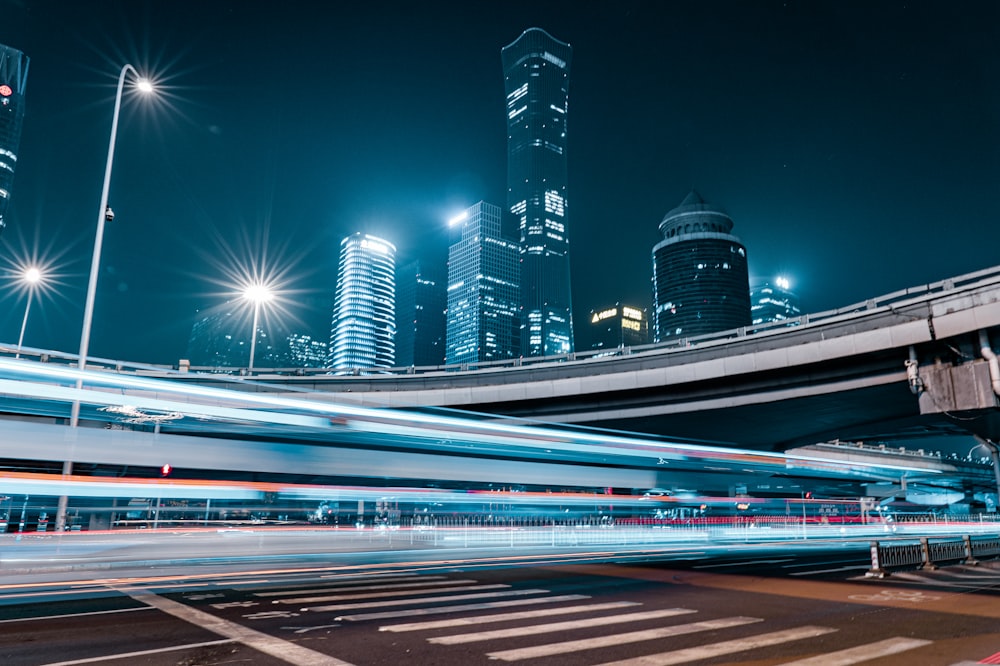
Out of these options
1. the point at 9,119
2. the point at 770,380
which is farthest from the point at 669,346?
the point at 9,119

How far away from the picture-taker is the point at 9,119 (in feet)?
589

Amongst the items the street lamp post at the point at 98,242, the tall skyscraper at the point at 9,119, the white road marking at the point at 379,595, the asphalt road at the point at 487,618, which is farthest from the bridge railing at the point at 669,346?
the tall skyscraper at the point at 9,119

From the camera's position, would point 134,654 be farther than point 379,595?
No

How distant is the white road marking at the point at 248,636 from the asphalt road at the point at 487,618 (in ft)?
0.09

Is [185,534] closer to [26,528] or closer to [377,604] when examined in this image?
[26,528]

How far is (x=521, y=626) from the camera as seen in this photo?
928 cm

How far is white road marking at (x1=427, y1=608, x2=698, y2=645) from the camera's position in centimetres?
839

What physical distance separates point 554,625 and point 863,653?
162 inches

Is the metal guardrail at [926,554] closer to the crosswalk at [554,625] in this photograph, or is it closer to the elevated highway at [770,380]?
the elevated highway at [770,380]

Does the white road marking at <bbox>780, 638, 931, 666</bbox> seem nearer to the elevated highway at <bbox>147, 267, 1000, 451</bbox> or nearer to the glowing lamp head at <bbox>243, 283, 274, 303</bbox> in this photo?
the elevated highway at <bbox>147, 267, 1000, 451</bbox>

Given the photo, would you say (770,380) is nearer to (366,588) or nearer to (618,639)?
(366,588)

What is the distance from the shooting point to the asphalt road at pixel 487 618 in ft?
24.6

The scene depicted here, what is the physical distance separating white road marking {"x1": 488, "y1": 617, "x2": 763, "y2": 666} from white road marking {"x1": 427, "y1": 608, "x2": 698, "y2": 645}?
2.35ft

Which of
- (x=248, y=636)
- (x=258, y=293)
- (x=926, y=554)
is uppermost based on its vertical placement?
(x=258, y=293)
